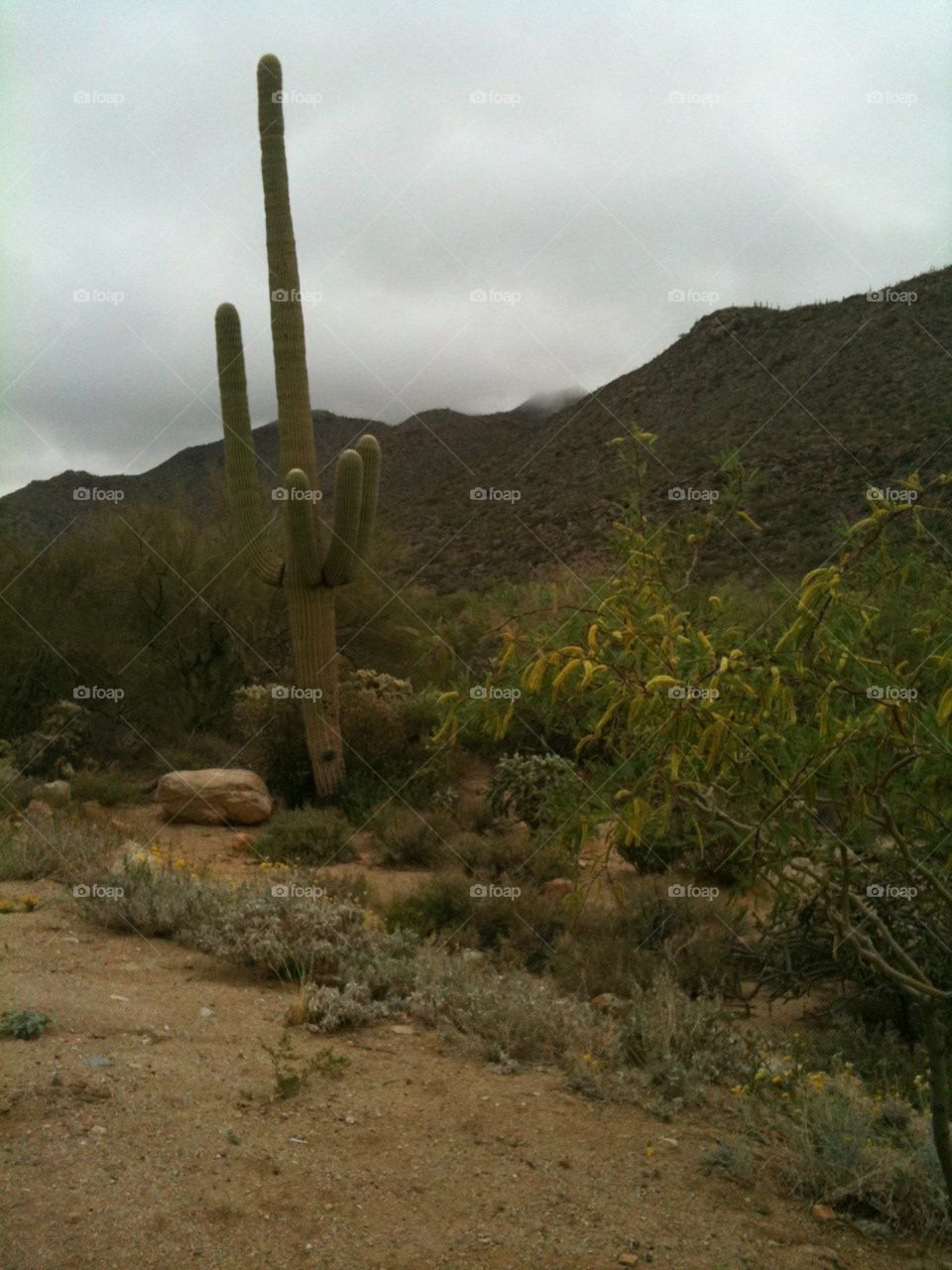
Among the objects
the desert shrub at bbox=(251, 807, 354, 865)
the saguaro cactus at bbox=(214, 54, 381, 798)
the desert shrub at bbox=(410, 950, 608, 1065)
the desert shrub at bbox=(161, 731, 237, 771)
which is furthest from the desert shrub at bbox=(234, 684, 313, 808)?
the desert shrub at bbox=(410, 950, 608, 1065)

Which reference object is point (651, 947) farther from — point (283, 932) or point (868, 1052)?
point (283, 932)

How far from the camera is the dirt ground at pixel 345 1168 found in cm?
321

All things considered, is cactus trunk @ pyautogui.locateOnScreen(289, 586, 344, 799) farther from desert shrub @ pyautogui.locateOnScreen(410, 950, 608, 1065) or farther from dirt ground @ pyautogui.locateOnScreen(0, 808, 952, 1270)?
dirt ground @ pyautogui.locateOnScreen(0, 808, 952, 1270)

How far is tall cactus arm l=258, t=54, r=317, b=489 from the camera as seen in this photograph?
12.1m

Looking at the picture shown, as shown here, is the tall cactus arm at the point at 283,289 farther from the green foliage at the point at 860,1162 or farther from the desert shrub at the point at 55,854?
the green foliage at the point at 860,1162

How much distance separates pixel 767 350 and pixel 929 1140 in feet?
102

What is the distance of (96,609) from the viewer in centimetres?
1622

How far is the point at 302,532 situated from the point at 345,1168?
8623 mm

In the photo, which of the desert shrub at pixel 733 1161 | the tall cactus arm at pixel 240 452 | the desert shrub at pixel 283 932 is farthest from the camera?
the tall cactus arm at pixel 240 452

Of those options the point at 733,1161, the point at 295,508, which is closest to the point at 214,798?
the point at 295,508

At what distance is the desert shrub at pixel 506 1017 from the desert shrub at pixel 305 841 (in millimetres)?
4873

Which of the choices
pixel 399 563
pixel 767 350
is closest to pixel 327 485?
pixel 767 350

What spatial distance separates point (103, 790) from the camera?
12.3 metres

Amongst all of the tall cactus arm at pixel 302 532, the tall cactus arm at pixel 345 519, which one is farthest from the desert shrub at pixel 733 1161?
the tall cactus arm at pixel 302 532
